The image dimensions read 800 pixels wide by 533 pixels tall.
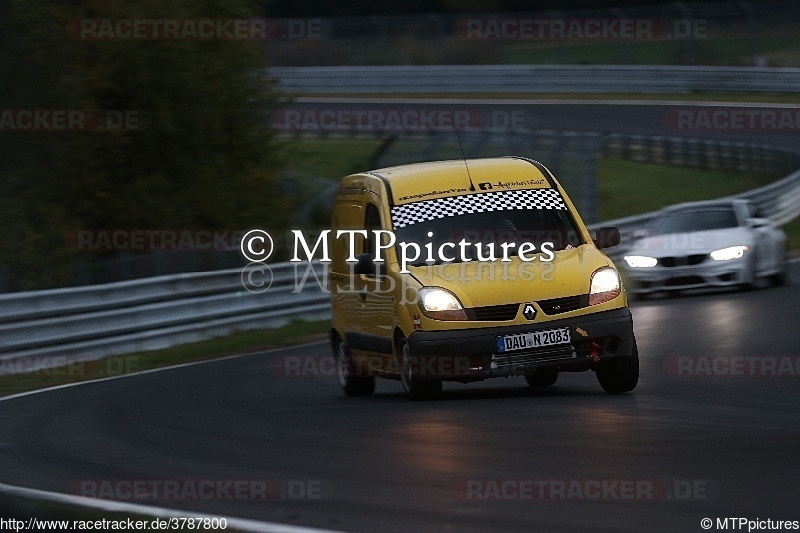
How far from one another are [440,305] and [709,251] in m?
10.8

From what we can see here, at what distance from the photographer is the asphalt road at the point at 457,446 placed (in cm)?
655

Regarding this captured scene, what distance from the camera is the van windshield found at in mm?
11492

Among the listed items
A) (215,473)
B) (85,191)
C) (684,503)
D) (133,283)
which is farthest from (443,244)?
(85,191)

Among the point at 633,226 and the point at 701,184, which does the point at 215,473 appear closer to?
the point at 633,226

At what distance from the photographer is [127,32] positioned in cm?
2341

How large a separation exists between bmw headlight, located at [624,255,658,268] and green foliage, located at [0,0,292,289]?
7.13m

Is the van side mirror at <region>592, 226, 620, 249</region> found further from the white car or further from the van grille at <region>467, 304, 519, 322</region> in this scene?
the white car

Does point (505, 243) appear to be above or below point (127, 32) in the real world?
below

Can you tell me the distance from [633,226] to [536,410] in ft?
55.4

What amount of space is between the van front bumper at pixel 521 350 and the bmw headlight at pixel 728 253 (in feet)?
34.1

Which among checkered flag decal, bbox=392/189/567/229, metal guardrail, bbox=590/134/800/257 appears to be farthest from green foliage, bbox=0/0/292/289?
checkered flag decal, bbox=392/189/567/229

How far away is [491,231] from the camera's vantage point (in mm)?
11609

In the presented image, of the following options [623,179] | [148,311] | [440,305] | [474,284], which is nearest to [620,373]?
[474,284]

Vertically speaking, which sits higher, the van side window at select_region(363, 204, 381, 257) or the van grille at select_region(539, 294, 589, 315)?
the van side window at select_region(363, 204, 381, 257)
